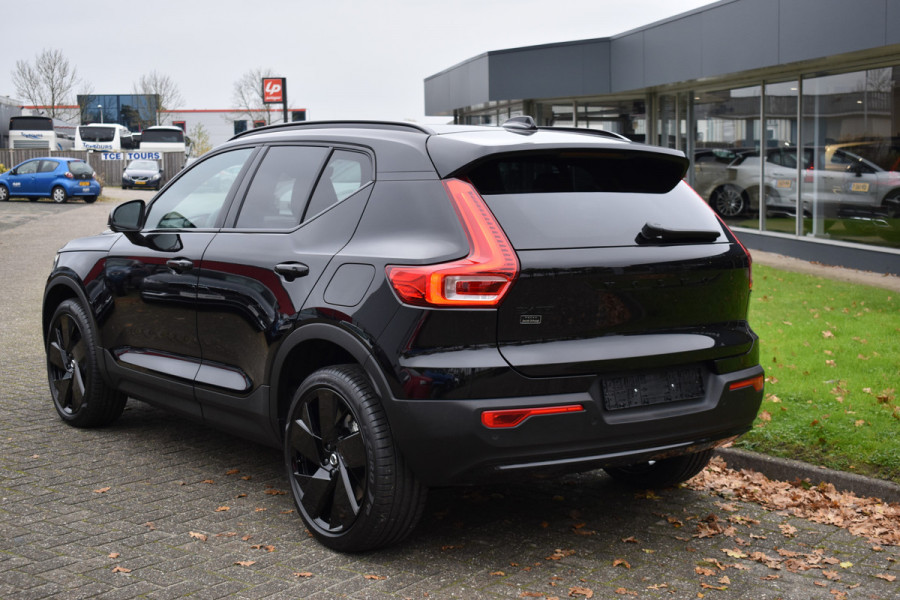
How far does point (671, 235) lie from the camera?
4145mm

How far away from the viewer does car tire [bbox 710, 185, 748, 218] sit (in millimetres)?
19259

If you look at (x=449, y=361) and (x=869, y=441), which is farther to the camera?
(x=869, y=441)

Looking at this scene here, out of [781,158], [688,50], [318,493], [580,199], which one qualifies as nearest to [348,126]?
[580,199]

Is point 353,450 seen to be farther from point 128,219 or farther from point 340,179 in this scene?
point 128,219

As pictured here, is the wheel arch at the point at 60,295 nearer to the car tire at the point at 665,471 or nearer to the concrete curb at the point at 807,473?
the car tire at the point at 665,471

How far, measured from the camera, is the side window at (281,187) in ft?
15.4

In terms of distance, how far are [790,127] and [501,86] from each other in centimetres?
906

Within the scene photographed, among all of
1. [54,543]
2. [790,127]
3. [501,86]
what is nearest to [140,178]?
[501,86]

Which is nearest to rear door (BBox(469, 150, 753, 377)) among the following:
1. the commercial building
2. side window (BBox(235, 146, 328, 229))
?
side window (BBox(235, 146, 328, 229))

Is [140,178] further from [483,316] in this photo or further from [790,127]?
[483,316]

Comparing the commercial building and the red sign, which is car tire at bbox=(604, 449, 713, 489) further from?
the red sign

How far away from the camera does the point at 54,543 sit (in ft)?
14.1

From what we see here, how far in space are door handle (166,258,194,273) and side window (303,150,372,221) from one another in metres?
0.89

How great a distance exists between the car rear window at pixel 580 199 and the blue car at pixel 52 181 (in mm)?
33965
